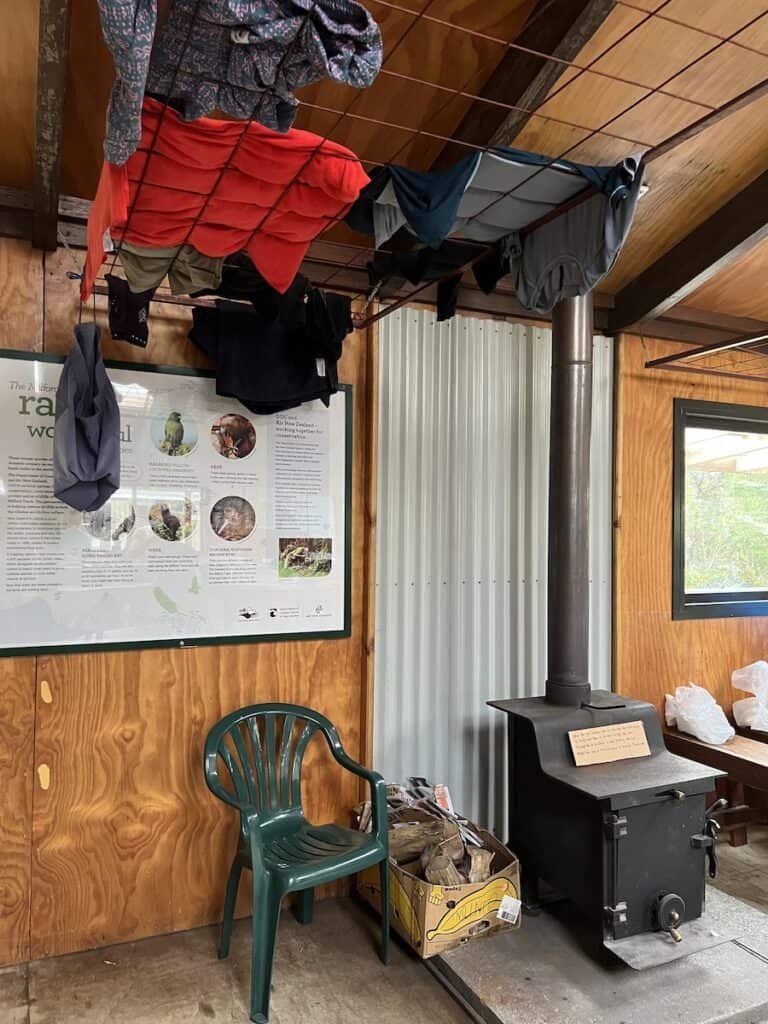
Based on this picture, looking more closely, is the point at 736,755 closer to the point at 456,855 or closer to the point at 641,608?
the point at 641,608

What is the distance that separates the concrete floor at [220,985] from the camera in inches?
83.1

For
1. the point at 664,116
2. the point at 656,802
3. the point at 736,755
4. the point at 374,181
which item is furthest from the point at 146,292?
the point at 736,755

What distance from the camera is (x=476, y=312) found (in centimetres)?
308

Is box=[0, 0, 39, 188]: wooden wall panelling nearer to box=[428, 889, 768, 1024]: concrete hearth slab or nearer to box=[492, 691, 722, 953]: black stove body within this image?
box=[492, 691, 722, 953]: black stove body

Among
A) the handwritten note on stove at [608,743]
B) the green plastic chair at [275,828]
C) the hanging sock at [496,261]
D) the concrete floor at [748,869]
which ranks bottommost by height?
the concrete floor at [748,869]

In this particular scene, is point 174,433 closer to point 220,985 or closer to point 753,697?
point 220,985

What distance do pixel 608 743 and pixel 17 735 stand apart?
1.96 m

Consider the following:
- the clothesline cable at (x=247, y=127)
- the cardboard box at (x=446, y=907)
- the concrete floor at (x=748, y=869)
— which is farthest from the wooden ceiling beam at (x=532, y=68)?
the concrete floor at (x=748, y=869)

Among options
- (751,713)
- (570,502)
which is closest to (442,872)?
(570,502)

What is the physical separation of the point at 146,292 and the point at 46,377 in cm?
48

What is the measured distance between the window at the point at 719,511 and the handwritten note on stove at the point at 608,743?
1093mm

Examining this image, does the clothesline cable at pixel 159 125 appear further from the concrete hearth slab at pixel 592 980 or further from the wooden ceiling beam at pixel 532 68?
the concrete hearth slab at pixel 592 980

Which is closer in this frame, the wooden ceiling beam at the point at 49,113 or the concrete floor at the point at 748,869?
the wooden ceiling beam at the point at 49,113

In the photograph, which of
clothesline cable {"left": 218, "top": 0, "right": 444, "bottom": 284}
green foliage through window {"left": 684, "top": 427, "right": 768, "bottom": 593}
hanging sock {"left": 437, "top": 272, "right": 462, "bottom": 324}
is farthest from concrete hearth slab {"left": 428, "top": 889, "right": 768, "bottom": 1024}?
clothesline cable {"left": 218, "top": 0, "right": 444, "bottom": 284}
